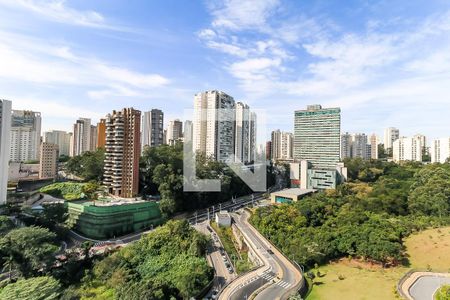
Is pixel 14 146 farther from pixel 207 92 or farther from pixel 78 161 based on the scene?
pixel 207 92

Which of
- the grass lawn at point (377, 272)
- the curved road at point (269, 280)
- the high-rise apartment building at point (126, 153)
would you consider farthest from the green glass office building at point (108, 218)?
the grass lawn at point (377, 272)

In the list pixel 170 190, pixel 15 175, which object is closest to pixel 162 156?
pixel 170 190

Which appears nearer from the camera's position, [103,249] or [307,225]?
[103,249]

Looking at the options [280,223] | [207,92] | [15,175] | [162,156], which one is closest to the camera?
[280,223]

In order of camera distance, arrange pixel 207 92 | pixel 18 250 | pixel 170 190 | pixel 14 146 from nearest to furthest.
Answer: pixel 18 250 → pixel 170 190 → pixel 207 92 → pixel 14 146

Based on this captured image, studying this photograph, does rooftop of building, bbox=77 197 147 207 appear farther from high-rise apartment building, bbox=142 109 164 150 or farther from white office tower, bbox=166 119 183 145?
white office tower, bbox=166 119 183 145

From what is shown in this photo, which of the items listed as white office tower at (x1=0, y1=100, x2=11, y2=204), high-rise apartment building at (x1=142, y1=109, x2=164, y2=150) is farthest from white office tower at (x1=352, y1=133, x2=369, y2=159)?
white office tower at (x1=0, y1=100, x2=11, y2=204)
